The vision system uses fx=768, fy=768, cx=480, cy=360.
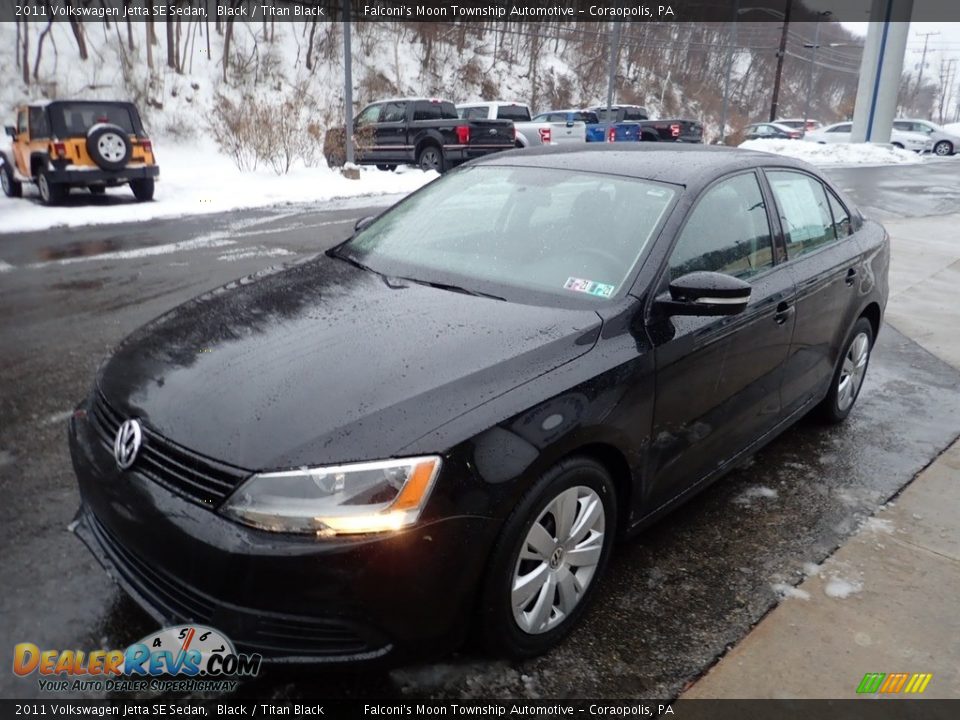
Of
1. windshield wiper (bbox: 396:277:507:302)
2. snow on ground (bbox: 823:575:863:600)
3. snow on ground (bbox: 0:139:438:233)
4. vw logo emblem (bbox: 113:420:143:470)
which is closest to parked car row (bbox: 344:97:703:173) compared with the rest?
snow on ground (bbox: 0:139:438:233)

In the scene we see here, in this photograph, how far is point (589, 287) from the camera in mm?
2980

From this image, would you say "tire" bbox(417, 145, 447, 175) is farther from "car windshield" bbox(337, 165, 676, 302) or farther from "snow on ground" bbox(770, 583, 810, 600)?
"snow on ground" bbox(770, 583, 810, 600)

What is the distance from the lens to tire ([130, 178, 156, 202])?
13.5 metres

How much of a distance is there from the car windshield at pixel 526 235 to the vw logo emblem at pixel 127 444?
1295 millimetres

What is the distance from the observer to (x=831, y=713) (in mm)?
2416

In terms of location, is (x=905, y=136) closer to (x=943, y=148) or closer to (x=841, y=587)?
(x=943, y=148)

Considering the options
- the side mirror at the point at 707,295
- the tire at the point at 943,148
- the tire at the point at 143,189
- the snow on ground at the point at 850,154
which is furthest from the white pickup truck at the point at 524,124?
the tire at the point at 943,148

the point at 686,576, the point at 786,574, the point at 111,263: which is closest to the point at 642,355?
the point at 686,576

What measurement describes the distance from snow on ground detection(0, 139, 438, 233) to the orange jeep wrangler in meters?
0.45

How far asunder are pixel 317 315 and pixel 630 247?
1.26m

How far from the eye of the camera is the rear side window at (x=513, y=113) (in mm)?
22297

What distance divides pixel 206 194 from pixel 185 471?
13.9 metres

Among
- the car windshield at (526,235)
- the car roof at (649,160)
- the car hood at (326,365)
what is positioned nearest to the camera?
the car hood at (326,365)

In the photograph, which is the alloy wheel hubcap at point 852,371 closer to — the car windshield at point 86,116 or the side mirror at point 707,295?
the side mirror at point 707,295
